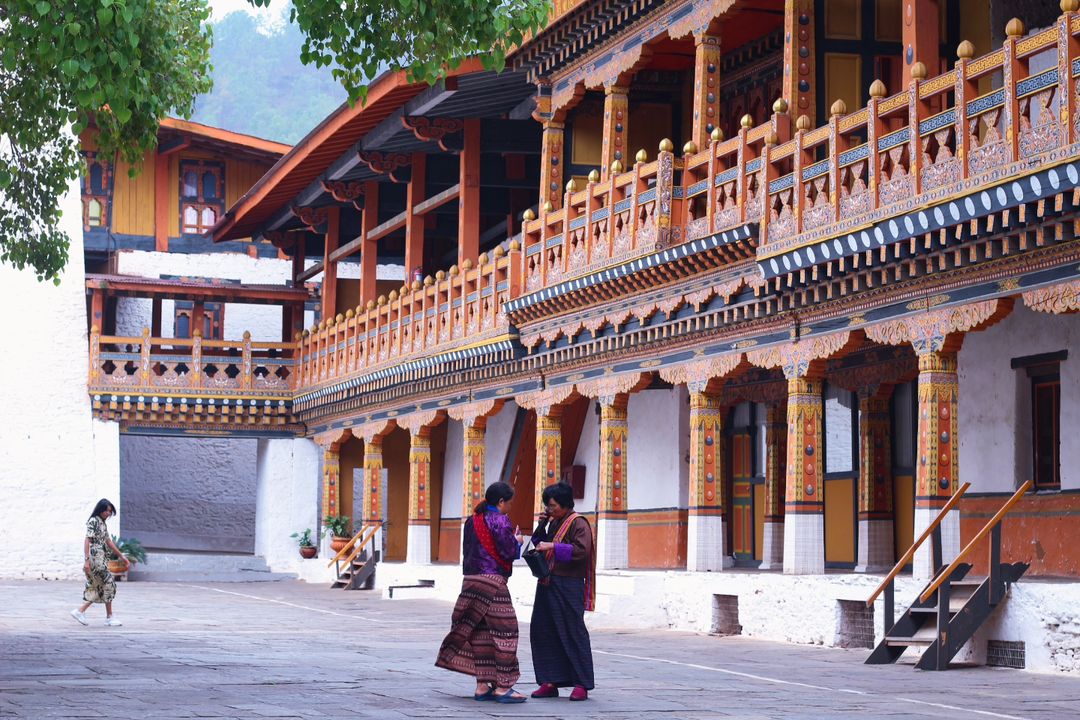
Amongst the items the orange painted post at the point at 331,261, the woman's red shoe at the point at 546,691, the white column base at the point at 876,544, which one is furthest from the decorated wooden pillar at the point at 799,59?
the orange painted post at the point at 331,261

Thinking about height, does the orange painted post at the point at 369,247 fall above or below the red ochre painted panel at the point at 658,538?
above

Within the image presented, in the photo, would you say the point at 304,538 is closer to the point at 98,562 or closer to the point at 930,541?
the point at 98,562

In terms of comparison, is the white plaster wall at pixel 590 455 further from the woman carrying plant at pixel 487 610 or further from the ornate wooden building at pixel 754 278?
the woman carrying plant at pixel 487 610

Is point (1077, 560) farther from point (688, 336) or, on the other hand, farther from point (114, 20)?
point (114, 20)

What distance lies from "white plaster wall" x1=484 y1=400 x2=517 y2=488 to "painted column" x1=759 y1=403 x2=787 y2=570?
21.0 feet

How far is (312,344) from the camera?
93.9 feet

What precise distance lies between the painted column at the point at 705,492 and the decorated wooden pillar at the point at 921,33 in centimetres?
449

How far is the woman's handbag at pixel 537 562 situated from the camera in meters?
9.68

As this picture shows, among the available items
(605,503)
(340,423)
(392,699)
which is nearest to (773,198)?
(605,503)

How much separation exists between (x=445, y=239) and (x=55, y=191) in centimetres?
1559

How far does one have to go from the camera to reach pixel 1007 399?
575 inches

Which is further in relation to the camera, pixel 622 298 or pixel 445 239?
pixel 445 239

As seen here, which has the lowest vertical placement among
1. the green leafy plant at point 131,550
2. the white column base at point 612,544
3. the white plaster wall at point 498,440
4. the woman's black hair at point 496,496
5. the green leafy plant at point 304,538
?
the green leafy plant at point 131,550

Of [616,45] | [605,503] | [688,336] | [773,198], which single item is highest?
[616,45]
